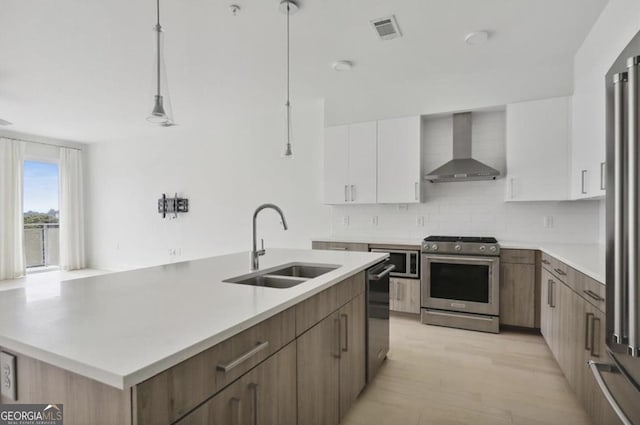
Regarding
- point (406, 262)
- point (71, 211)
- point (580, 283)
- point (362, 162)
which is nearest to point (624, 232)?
point (580, 283)

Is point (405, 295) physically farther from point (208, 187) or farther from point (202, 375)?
point (208, 187)

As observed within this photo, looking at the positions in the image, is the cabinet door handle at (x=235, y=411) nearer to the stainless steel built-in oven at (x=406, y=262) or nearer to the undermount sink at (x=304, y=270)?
the undermount sink at (x=304, y=270)

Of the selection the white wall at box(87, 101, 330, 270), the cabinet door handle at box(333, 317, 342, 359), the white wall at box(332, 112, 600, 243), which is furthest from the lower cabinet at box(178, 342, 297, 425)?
the white wall at box(87, 101, 330, 270)

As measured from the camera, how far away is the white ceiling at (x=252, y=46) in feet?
8.29

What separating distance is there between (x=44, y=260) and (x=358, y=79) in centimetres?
734

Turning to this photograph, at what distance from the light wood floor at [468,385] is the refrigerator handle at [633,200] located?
4.47 feet

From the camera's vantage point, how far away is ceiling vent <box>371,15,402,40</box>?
2.67 m

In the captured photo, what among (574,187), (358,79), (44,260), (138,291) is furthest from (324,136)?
(44,260)

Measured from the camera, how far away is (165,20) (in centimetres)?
266

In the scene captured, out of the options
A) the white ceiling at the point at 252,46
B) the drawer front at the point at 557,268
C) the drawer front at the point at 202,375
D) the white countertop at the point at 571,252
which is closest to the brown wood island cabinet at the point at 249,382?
the drawer front at the point at 202,375

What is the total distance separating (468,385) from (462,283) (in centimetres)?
136

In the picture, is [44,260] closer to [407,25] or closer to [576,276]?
[407,25]

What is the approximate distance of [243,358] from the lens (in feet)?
3.52

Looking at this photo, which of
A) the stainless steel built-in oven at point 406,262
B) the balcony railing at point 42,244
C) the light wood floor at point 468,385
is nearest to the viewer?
the light wood floor at point 468,385
